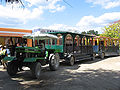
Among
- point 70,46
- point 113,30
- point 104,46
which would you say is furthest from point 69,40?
point 113,30

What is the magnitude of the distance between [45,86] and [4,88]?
154 cm

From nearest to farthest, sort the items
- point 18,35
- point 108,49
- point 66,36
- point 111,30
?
1. point 66,36
2. point 108,49
3. point 18,35
4. point 111,30

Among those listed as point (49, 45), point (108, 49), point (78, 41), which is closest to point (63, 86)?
point (49, 45)

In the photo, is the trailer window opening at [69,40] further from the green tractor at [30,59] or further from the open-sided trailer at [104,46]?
the open-sided trailer at [104,46]

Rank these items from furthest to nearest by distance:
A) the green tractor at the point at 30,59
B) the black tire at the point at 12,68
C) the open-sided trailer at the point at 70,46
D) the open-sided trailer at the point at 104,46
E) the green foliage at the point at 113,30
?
the green foliage at the point at 113,30
the open-sided trailer at the point at 104,46
the open-sided trailer at the point at 70,46
the black tire at the point at 12,68
the green tractor at the point at 30,59

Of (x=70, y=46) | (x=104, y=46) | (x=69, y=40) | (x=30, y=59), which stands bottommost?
(x=30, y=59)

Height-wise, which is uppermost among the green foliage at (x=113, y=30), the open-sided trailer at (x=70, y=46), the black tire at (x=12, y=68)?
the green foliage at (x=113, y=30)

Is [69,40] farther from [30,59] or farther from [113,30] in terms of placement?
[113,30]

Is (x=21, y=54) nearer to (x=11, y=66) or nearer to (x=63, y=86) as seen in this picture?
(x=11, y=66)

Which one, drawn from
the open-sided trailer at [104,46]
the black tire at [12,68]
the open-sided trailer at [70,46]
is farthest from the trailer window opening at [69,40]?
the open-sided trailer at [104,46]

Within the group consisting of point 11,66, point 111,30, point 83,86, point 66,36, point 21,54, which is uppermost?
point 111,30

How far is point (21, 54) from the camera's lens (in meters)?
7.15

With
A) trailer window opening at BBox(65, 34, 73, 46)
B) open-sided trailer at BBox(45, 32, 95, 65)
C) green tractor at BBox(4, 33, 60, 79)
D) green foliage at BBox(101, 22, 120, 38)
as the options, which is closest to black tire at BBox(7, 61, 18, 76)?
green tractor at BBox(4, 33, 60, 79)

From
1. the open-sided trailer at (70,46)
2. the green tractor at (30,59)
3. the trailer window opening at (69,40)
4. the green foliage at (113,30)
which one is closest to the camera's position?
the green tractor at (30,59)
